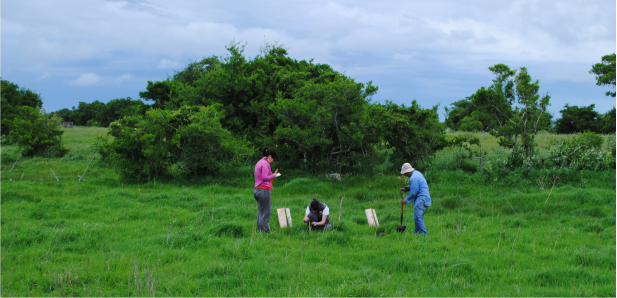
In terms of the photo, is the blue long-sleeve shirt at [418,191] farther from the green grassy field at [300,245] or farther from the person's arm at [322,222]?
the person's arm at [322,222]

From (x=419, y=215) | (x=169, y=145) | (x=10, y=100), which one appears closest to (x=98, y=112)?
(x=10, y=100)

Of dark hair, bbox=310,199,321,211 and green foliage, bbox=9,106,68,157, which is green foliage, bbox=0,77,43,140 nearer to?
green foliage, bbox=9,106,68,157

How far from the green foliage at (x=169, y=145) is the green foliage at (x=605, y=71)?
73.1 feet

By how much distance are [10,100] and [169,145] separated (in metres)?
30.8

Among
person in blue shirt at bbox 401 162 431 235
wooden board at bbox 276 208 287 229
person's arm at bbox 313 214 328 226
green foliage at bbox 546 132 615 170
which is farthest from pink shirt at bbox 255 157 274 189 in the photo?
green foliage at bbox 546 132 615 170

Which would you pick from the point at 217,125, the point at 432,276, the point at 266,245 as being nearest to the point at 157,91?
the point at 217,125

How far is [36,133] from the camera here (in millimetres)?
23844

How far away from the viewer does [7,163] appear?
2200 cm

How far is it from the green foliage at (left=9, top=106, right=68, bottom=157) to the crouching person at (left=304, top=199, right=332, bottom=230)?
2081 centimetres

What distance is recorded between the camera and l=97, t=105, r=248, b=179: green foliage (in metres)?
16.1

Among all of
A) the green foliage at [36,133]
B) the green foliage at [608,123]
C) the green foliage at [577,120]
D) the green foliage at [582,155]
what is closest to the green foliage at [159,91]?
the green foliage at [36,133]

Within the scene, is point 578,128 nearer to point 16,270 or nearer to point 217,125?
point 217,125

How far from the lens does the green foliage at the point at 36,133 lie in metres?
23.4

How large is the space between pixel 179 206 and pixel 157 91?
1734cm
